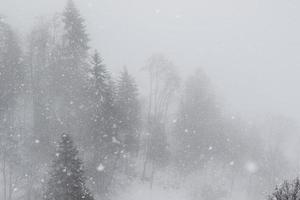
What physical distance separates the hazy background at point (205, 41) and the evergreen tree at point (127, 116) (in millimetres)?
34456

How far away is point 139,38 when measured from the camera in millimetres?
93438

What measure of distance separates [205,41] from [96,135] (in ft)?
264

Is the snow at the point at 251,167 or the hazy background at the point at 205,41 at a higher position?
the hazy background at the point at 205,41

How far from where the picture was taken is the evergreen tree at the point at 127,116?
1450 inches

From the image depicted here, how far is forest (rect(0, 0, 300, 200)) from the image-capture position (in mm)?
35125

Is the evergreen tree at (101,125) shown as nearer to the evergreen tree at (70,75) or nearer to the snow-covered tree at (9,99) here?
the evergreen tree at (70,75)

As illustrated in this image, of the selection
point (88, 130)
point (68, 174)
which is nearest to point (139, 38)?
point (88, 130)

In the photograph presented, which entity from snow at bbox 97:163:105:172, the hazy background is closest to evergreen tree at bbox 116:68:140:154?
snow at bbox 97:163:105:172

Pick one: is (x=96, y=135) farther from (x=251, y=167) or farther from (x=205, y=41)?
(x=205, y=41)

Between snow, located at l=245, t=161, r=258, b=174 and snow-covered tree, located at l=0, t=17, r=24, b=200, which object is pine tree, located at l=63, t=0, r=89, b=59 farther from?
snow, located at l=245, t=161, r=258, b=174

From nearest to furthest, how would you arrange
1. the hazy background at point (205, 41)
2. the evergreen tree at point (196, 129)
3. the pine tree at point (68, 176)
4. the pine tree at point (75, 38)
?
the pine tree at point (68, 176)
the pine tree at point (75, 38)
the evergreen tree at point (196, 129)
the hazy background at point (205, 41)

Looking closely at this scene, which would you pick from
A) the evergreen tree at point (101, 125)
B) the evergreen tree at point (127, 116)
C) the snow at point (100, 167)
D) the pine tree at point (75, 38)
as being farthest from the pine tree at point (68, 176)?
the pine tree at point (75, 38)

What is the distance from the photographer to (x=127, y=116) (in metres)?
39.1

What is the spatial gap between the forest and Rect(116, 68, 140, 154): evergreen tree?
11 cm
